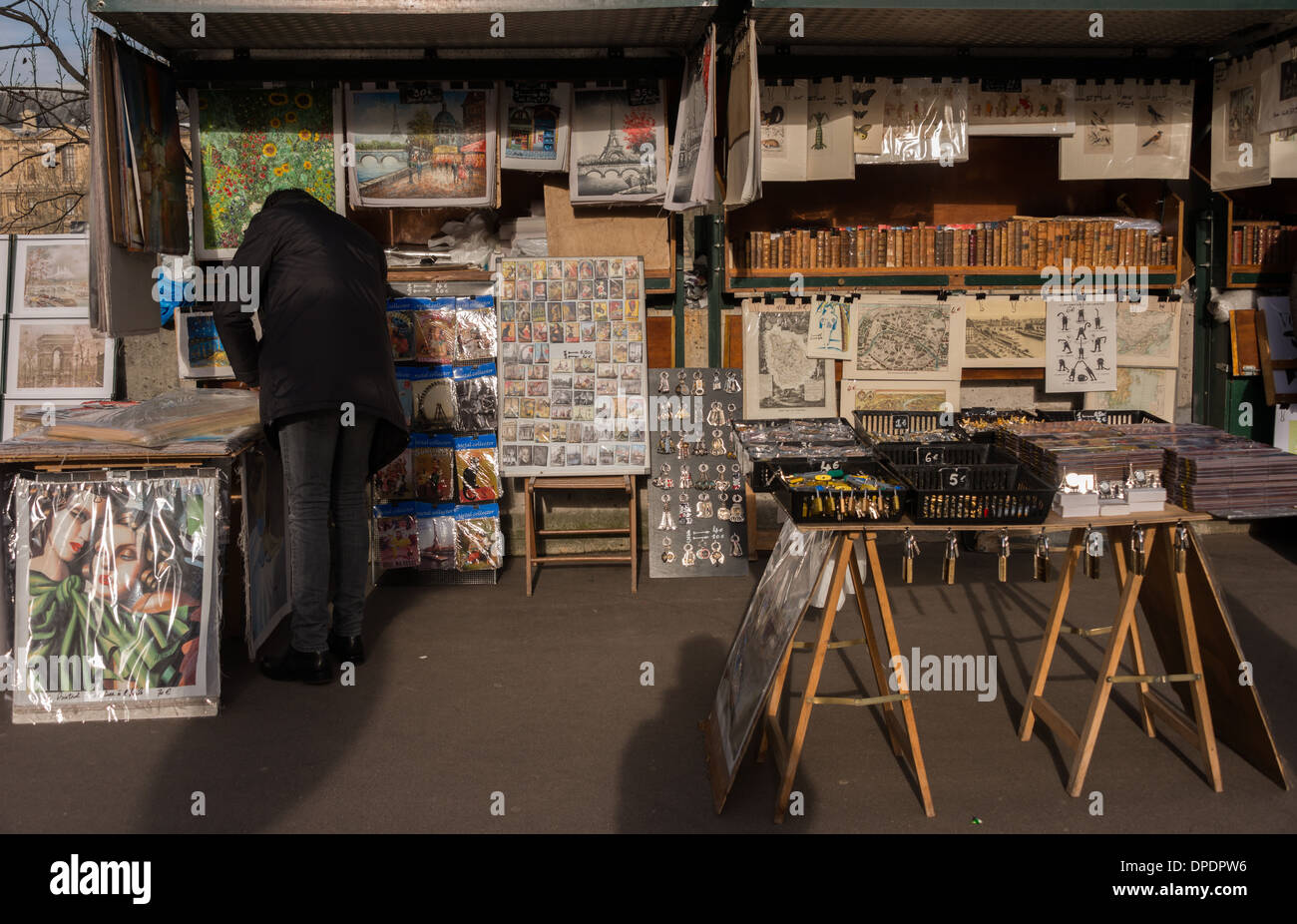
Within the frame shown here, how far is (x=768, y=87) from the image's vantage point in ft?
19.3

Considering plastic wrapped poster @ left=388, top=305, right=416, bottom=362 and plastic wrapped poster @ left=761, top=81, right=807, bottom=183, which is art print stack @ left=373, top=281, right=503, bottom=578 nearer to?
plastic wrapped poster @ left=388, top=305, right=416, bottom=362

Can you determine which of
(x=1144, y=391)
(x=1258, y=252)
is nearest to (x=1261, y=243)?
(x=1258, y=252)

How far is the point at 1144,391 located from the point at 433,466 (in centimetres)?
430

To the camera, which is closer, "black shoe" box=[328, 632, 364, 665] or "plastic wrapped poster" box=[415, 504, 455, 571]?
"black shoe" box=[328, 632, 364, 665]

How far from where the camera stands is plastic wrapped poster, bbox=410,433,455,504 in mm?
5922

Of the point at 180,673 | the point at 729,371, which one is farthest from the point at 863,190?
the point at 180,673

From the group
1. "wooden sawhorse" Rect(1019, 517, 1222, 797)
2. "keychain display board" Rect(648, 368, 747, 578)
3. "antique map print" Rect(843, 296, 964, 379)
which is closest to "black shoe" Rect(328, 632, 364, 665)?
"keychain display board" Rect(648, 368, 747, 578)

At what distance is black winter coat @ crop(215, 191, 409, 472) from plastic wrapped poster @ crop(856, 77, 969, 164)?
3.09 meters

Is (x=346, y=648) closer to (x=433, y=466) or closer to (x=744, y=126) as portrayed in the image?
(x=433, y=466)

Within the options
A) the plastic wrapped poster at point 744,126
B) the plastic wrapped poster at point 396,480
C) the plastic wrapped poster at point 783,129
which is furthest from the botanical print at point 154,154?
the plastic wrapped poster at point 783,129

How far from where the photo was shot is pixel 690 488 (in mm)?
6055

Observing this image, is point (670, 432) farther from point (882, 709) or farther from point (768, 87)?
point (882, 709)

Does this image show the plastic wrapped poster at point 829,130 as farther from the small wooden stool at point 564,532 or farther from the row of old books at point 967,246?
the small wooden stool at point 564,532

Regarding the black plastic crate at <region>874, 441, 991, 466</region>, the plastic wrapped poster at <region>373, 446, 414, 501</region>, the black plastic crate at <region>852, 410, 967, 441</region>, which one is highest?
the black plastic crate at <region>852, 410, 967, 441</region>
